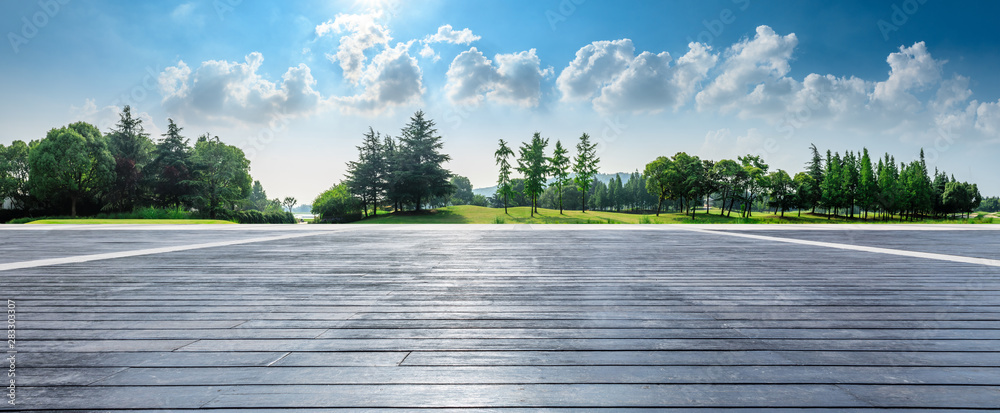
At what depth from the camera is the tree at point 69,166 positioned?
25.6 m

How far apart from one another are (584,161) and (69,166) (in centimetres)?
4482

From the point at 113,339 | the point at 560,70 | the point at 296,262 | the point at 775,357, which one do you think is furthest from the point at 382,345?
the point at 560,70

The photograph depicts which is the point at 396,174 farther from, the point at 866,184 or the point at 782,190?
the point at 866,184

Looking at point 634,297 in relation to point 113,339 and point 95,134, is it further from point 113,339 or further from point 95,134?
point 95,134

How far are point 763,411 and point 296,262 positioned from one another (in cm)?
556

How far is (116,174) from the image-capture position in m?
28.2

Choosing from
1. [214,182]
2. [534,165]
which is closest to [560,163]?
[534,165]

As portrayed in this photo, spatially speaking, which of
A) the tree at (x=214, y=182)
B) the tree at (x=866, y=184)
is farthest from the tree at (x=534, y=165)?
the tree at (x=866, y=184)

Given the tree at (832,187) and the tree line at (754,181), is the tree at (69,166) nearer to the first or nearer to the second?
the tree line at (754,181)

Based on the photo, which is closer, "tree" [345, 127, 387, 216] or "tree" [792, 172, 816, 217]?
"tree" [345, 127, 387, 216]

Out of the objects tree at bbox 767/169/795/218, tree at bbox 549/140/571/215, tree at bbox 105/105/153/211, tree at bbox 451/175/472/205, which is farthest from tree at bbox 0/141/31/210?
tree at bbox 767/169/795/218

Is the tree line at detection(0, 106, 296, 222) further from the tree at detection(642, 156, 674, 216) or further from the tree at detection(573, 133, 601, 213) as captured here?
the tree at detection(642, 156, 674, 216)

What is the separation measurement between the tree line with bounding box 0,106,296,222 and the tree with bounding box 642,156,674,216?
40.3 meters

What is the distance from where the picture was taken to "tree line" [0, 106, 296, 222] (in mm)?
26078
